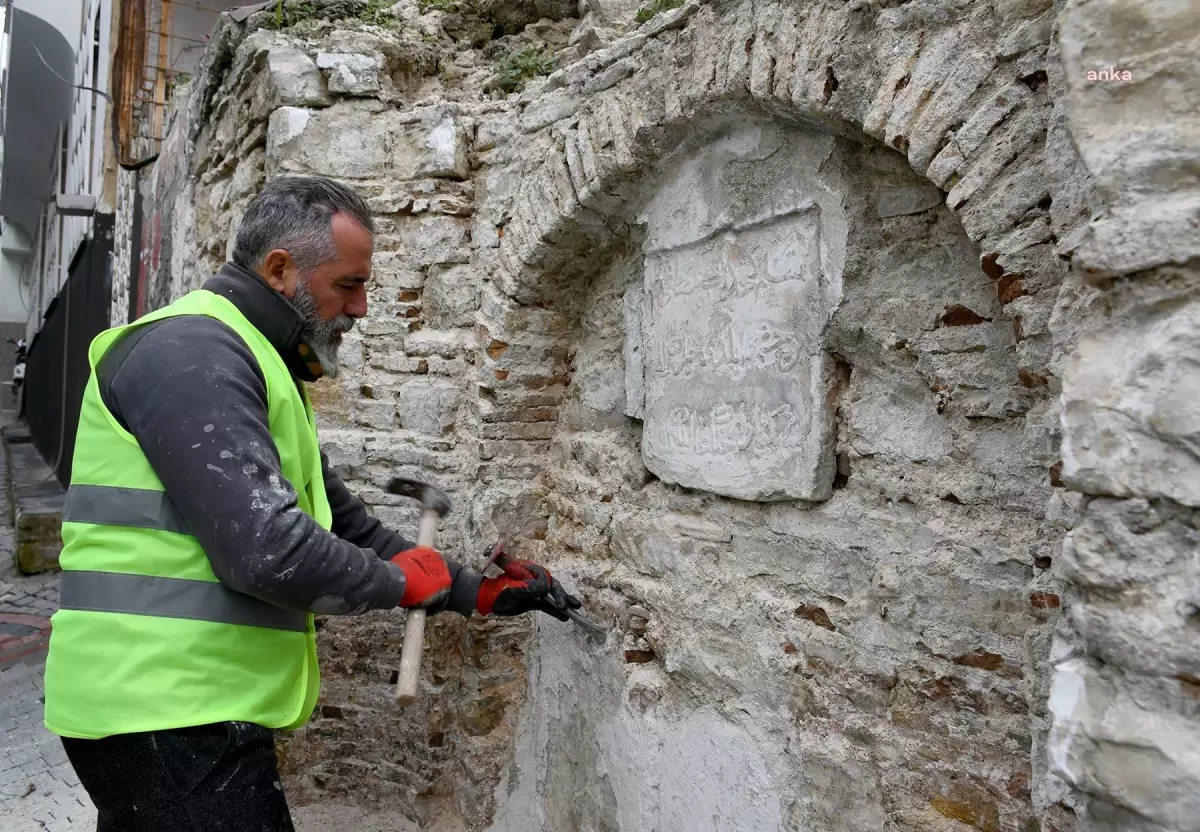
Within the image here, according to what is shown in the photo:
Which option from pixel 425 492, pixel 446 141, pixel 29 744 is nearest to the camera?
pixel 425 492

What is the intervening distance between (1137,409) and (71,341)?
12.8m

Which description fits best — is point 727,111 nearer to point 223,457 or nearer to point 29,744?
point 223,457

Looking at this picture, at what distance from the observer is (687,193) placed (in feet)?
8.14

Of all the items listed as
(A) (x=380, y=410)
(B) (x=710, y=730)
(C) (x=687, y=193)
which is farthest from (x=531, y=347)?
(B) (x=710, y=730)

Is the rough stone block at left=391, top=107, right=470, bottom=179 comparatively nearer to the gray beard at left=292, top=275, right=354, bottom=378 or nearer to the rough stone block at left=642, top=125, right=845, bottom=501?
the rough stone block at left=642, top=125, right=845, bottom=501

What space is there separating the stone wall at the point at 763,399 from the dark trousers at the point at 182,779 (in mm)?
1250

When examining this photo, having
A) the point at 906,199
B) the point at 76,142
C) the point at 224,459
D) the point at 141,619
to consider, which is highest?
the point at 76,142

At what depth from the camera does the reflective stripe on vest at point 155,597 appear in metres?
1.59

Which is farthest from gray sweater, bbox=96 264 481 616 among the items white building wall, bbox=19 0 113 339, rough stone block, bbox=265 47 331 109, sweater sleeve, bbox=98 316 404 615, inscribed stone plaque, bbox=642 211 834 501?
white building wall, bbox=19 0 113 339

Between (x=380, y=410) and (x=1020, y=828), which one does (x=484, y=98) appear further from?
(x=1020, y=828)

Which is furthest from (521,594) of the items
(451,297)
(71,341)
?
(71,341)

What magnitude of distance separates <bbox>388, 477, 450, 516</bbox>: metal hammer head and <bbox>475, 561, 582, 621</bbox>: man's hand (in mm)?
258

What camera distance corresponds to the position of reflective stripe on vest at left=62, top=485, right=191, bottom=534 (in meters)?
1.61

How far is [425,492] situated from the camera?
8.29 feet
